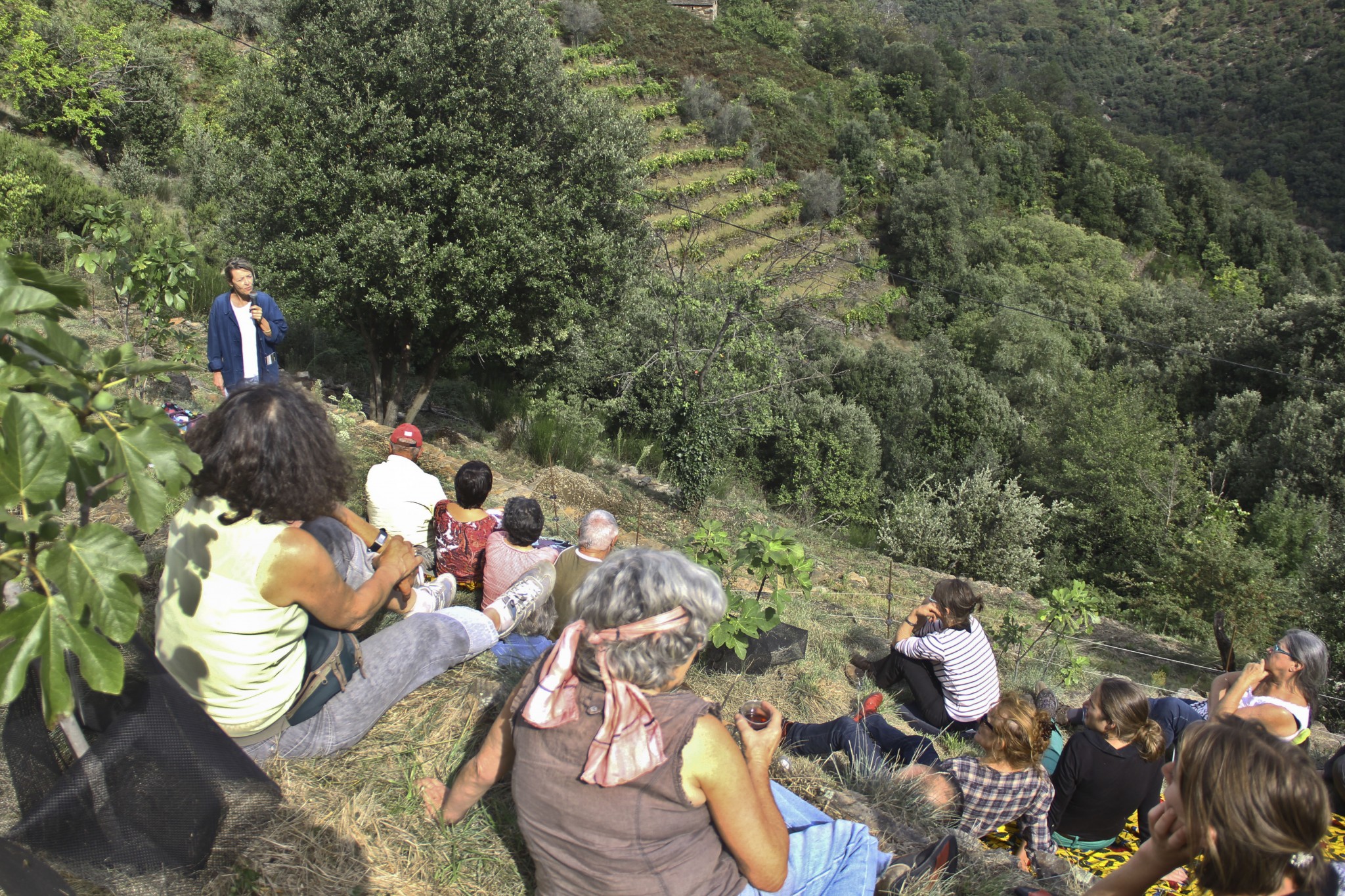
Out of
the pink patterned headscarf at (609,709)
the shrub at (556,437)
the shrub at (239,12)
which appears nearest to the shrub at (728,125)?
the shrub at (239,12)

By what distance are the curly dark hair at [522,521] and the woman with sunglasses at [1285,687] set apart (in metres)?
3.09

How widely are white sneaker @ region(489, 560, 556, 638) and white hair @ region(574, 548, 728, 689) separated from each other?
1.60 m

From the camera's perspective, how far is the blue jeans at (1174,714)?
4547 mm

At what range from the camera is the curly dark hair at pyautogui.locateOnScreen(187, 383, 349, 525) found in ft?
7.08

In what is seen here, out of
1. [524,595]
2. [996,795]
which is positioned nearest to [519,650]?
[524,595]

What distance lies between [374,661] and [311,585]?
1.97 ft

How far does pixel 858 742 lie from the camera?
140 inches

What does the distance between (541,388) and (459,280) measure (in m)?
4.91

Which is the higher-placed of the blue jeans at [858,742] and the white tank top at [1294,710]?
the white tank top at [1294,710]

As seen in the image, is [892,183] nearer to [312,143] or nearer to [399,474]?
[312,143]

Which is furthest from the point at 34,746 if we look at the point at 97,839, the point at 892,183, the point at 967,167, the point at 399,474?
the point at 967,167

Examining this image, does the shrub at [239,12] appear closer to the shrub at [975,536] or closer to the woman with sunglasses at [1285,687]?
the shrub at [975,536]

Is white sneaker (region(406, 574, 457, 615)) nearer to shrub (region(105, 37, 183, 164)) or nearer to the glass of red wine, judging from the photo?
the glass of red wine

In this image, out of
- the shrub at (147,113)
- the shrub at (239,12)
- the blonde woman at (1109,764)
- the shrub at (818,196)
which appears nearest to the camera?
the blonde woman at (1109,764)
